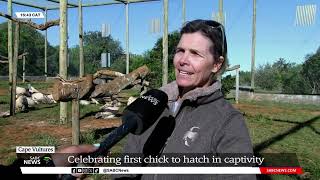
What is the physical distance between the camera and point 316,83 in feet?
111

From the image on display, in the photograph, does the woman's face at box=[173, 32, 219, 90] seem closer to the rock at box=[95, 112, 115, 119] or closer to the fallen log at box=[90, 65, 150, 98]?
the fallen log at box=[90, 65, 150, 98]

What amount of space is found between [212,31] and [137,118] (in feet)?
2.46

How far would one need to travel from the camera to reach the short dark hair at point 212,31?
2.01 meters

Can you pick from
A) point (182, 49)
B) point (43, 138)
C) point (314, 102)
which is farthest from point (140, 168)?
point (314, 102)

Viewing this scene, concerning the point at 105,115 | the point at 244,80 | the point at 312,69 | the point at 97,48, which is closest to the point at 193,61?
the point at 105,115

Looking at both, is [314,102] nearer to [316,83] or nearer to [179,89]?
[316,83]

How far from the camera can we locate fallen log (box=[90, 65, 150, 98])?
27.0ft

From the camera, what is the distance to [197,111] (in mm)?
1960

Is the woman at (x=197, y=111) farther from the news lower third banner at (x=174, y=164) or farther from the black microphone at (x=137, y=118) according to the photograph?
the black microphone at (x=137, y=118)

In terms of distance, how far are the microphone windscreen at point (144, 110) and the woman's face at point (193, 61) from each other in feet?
0.90

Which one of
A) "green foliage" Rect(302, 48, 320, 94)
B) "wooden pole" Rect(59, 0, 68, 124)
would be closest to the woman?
"wooden pole" Rect(59, 0, 68, 124)

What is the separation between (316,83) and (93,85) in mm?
29508

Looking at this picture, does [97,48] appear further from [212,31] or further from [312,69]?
[212,31]

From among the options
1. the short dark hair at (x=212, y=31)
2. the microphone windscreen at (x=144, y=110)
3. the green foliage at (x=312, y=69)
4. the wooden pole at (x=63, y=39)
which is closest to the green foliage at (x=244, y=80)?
the green foliage at (x=312, y=69)
